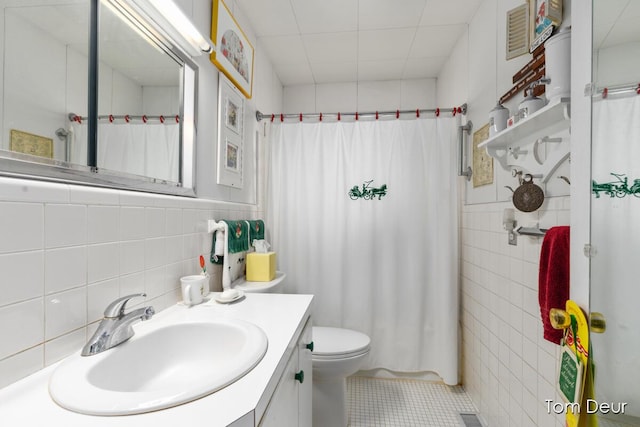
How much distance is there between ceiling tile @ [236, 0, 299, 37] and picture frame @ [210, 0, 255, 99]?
0.74ft

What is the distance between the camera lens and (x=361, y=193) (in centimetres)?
186

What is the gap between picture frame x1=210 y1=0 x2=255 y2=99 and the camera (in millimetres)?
1262

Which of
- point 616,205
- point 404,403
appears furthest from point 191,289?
point 404,403

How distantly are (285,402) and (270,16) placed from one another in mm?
1972

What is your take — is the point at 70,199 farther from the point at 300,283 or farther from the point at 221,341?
the point at 300,283

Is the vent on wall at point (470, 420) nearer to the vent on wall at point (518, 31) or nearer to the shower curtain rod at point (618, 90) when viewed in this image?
the shower curtain rod at point (618, 90)

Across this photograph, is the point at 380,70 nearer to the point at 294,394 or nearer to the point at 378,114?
the point at 378,114

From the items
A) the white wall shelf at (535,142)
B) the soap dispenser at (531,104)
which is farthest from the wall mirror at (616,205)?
the soap dispenser at (531,104)

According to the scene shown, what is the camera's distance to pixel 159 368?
0.72m

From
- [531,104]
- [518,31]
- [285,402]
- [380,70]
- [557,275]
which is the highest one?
[380,70]

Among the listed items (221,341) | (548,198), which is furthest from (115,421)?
(548,198)

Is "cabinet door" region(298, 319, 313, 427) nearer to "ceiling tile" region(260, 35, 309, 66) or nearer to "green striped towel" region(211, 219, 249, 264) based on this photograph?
"green striped towel" region(211, 219, 249, 264)

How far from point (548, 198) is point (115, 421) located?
134 cm

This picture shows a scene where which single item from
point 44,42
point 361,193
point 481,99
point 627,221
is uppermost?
point 481,99
